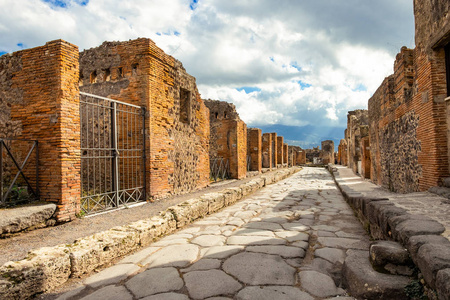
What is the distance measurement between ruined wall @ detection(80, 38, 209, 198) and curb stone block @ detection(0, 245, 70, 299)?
3929 millimetres

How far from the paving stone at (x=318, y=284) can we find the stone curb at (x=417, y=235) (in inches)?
26.3

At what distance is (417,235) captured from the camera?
2.38 meters

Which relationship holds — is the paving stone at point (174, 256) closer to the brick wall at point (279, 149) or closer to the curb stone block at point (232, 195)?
the curb stone block at point (232, 195)

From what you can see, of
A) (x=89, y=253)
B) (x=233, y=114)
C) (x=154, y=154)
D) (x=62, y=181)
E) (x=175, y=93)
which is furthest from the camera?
(x=233, y=114)

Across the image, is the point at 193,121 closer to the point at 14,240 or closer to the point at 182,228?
the point at 182,228

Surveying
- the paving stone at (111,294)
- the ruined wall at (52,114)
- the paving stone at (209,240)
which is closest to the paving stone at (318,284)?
the paving stone at (209,240)

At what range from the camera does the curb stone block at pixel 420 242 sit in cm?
216

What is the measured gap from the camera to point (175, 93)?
7836 millimetres

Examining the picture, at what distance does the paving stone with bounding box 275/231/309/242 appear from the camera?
12.2 ft

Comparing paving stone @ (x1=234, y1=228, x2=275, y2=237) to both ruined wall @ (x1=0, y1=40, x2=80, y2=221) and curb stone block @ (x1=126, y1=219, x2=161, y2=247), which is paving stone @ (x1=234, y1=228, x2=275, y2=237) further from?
ruined wall @ (x1=0, y1=40, x2=80, y2=221)

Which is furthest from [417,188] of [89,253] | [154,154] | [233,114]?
[233,114]

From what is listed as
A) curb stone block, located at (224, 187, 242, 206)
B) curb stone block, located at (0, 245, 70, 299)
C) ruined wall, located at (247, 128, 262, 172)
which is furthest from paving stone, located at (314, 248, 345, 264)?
ruined wall, located at (247, 128, 262, 172)

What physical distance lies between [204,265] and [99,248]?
114 centimetres

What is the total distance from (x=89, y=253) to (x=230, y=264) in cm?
145
